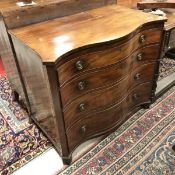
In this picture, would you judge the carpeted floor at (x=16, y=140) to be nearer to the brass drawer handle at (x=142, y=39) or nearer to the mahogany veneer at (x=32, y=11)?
the mahogany veneer at (x=32, y=11)

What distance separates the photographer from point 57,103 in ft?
3.75

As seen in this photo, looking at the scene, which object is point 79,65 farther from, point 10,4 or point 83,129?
point 10,4

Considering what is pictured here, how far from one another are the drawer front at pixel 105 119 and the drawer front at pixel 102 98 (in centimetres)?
6

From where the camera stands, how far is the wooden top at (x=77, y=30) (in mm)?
1091

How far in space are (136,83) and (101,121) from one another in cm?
45

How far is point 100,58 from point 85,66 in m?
0.11

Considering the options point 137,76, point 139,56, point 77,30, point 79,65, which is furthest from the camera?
point 137,76

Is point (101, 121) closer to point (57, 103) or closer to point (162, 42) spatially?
point (57, 103)

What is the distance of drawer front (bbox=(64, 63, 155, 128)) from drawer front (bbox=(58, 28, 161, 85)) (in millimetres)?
199

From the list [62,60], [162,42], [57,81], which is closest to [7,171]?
[57,81]

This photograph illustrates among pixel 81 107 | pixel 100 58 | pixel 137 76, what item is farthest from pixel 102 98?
pixel 137 76

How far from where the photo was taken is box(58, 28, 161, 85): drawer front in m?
1.11

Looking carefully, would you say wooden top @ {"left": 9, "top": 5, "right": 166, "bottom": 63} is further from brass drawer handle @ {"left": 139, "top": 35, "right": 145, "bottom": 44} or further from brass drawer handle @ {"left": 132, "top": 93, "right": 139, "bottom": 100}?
brass drawer handle @ {"left": 132, "top": 93, "right": 139, "bottom": 100}

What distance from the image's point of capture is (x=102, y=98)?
140 cm
